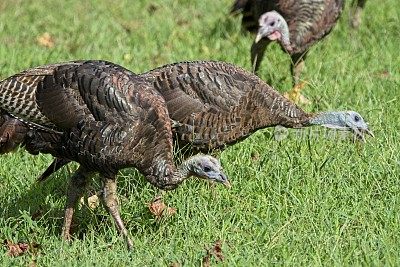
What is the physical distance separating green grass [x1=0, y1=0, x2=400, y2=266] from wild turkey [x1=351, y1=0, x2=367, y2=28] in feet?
1.89

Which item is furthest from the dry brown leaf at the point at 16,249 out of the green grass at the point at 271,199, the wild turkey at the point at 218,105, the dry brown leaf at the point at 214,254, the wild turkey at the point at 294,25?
the wild turkey at the point at 294,25

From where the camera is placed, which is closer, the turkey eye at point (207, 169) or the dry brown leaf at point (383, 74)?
the turkey eye at point (207, 169)

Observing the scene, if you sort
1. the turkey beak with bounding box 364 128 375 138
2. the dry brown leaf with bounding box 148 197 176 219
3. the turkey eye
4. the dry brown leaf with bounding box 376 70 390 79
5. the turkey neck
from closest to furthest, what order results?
1. the turkey eye
2. the turkey neck
3. the dry brown leaf with bounding box 148 197 176 219
4. the turkey beak with bounding box 364 128 375 138
5. the dry brown leaf with bounding box 376 70 390 79

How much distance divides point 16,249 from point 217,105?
1.48 meters

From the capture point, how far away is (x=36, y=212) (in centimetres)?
610

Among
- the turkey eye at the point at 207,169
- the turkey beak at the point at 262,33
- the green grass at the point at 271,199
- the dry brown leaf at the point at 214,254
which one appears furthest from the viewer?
the turkey beak at the point at 262,33

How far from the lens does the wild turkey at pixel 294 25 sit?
8102 millimetres

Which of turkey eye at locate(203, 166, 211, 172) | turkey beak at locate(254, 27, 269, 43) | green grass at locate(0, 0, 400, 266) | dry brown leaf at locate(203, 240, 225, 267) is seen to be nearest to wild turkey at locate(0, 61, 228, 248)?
turkey eye at locate(203, 166, 211, 172)

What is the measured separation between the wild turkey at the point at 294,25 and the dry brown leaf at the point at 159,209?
2.42m

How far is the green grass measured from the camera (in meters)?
5.29

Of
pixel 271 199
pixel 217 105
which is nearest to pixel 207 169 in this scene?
pixel 271 199

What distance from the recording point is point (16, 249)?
5.53 meters

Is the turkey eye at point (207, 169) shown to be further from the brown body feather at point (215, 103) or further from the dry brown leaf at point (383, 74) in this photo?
the dry brown leaf at point (383, 74)

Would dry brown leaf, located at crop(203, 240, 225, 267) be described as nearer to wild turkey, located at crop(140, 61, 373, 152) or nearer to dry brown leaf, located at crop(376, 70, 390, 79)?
wild turkey, located at crop(140, 61, 373, 152)
